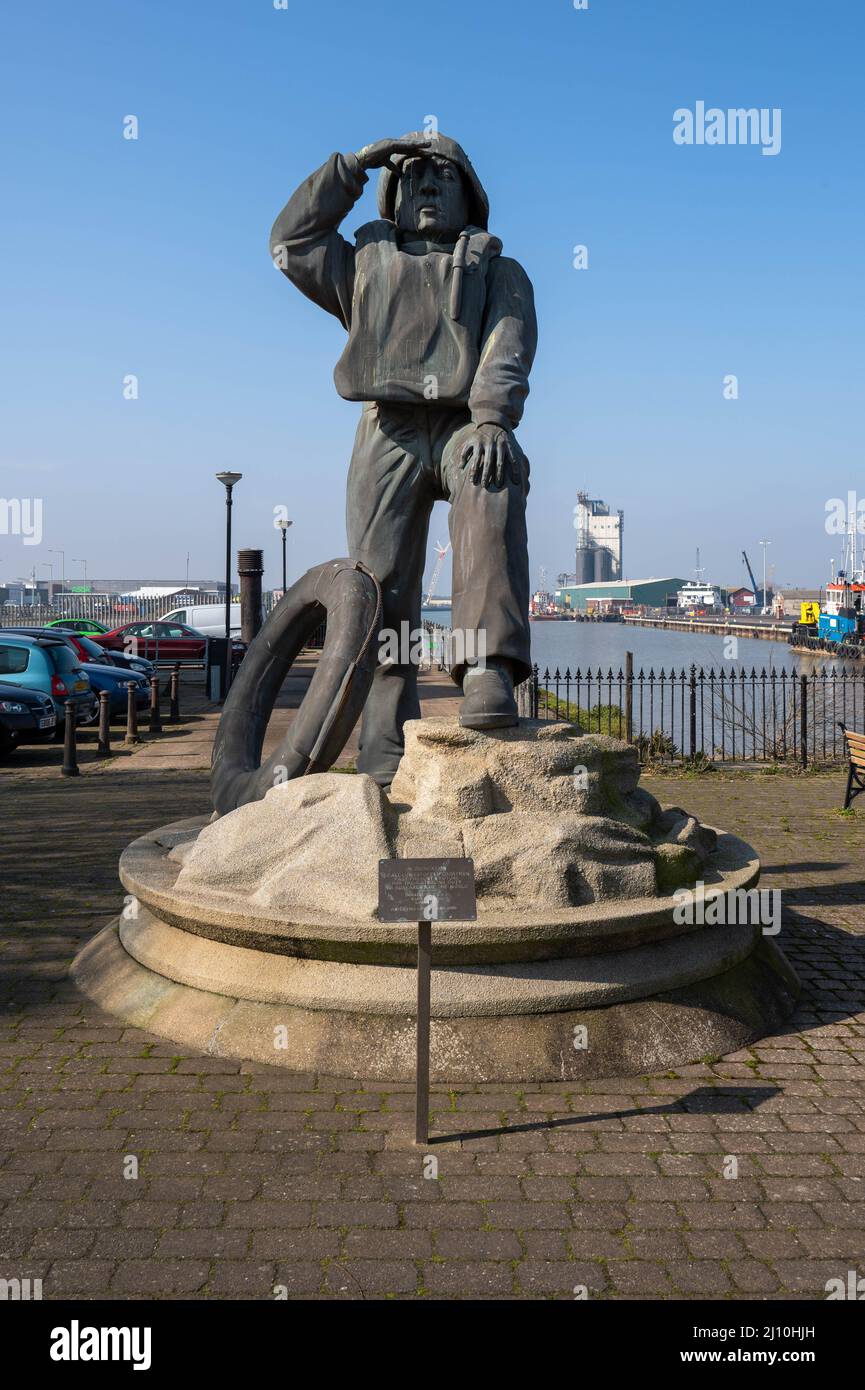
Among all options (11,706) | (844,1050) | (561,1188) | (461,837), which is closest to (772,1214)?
(561,1188)

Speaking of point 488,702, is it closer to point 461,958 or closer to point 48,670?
point 461,958

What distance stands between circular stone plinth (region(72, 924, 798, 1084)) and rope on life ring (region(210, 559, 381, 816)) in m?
1.27

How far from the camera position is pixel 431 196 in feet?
19.9

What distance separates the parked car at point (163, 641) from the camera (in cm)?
2955

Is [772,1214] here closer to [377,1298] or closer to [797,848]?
[377,1298]

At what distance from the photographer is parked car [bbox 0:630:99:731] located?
16.5 metres

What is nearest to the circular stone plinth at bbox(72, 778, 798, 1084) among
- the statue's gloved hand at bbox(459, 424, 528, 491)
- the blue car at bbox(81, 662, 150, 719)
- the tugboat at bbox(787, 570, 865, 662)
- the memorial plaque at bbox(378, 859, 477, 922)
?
the memorial plaque at bbox(378, 859, 477, 922)

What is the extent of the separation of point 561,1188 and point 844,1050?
70.9 inches

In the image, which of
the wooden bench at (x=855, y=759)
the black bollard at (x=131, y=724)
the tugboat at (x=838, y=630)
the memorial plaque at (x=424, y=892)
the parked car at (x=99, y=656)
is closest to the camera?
the memorial plaque at (x=424, y=892)

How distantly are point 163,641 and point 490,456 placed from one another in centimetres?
2557

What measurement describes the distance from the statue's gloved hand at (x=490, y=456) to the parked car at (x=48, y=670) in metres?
11.8

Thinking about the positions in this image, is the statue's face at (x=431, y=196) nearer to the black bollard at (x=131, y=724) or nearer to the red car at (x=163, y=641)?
the black bollard at (x=131, y=724)

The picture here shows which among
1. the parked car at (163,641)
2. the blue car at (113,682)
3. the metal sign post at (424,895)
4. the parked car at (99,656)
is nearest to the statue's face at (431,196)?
the metal sign post at (424,895)

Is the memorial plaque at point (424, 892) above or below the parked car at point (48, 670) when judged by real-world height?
below
